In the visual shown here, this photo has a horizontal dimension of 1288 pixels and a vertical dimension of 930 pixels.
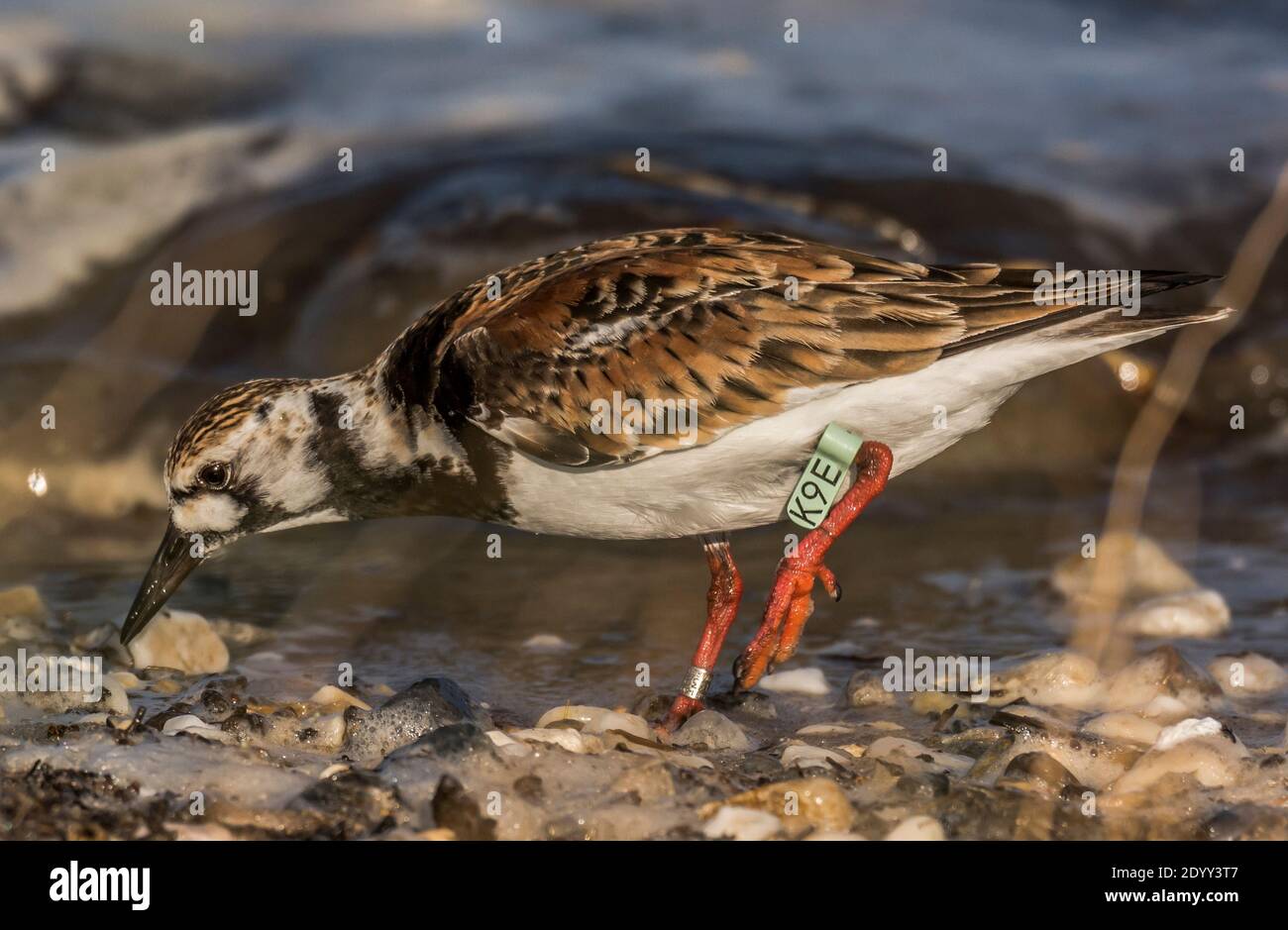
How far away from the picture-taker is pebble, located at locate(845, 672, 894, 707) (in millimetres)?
6449

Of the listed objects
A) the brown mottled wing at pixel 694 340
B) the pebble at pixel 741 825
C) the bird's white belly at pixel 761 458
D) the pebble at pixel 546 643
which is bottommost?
the pebble at pixel 741 825

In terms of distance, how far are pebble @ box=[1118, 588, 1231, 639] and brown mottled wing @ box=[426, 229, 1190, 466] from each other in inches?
97.0

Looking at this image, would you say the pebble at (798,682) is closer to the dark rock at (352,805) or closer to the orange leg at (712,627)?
the orange leg at (712,627)

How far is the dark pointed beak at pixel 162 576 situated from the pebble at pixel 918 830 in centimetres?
341

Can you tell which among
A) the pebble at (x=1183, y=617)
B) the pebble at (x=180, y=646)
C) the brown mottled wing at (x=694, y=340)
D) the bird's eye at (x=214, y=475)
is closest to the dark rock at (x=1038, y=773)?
the brown mottled wing at (x=694, y=340)

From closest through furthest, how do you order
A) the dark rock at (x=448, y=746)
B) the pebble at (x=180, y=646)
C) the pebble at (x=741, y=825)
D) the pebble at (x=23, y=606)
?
1. the pebble at (x=741, y=825)
2. the dark rock at (x=448, y=746)
3. the pebble at (x=180, y=646)
4. the pebble at (x=23, y=606)

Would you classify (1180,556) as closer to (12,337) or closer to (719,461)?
(719,461)

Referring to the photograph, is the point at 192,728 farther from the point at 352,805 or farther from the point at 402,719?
the point at 352,805

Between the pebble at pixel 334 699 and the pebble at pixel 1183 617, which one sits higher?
the pebble at pixel 1183 617

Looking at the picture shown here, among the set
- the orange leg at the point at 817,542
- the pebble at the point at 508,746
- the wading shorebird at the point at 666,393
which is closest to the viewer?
the pebble at the point at 508,746

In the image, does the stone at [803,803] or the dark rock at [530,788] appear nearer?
the stone at [803,803]

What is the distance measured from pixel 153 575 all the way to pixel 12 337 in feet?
22.1

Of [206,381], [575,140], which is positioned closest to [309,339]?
[206,381]

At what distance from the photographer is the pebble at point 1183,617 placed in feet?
24.5
